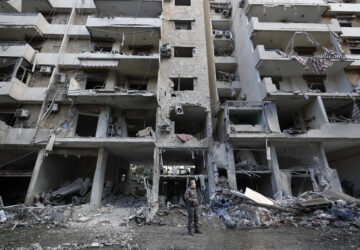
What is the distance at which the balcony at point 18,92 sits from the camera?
41.7 feet

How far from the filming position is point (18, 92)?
13422 mm

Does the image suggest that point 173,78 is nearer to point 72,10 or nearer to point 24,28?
point 72,10

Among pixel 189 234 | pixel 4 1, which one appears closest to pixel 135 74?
pixel 4 1

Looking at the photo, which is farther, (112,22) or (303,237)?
(112,22)

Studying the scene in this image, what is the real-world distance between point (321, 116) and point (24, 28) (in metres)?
24.5

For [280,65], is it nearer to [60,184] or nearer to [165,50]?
[165,50]

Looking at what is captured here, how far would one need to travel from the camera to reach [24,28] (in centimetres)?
1488

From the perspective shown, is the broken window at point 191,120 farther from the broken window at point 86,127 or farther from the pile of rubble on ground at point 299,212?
the broken window at point 86,127

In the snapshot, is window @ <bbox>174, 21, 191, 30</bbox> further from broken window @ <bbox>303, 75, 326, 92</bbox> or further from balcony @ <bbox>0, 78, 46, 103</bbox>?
balcony @ <bbox>0, 78, 46, 103</bbox>

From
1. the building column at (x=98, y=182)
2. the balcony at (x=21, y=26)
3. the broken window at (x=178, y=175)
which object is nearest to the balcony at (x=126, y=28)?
the balcony at (x=21, y=26)

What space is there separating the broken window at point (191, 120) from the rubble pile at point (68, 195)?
8.73 metres

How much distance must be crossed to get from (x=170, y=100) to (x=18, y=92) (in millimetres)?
11628

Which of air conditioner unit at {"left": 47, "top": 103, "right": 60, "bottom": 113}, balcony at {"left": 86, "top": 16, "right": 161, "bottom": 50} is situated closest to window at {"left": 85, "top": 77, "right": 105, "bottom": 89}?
air conditioner unit at {"left": 47, "top": 103, "right": 60, "bottom": 113}

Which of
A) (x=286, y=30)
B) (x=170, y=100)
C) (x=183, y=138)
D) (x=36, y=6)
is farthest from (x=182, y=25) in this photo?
(x=36, y=6)
